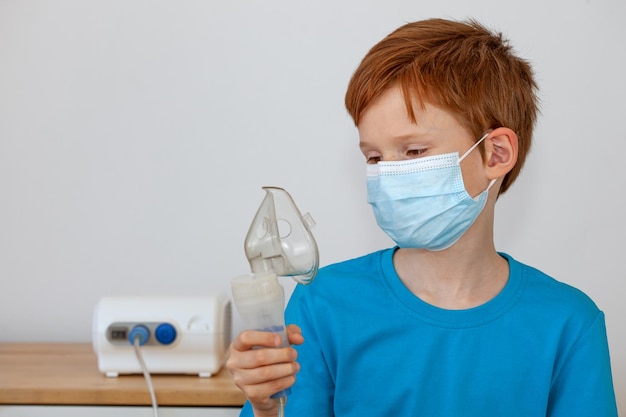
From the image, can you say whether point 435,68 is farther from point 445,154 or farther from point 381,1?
point 381,1

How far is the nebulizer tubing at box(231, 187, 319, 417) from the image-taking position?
0.84 metres

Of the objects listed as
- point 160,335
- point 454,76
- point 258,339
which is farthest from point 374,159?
point 160,335

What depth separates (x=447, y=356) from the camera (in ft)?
3.71

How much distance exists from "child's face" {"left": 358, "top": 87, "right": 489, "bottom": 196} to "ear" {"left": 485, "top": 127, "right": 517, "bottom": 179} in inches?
2.0

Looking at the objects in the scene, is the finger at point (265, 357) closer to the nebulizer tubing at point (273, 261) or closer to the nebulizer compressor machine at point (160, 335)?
the nebulizer tubing at point (273, 261)

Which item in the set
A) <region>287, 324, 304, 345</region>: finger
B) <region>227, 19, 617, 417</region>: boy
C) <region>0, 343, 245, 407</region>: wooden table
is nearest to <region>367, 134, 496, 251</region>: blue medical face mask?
<region>227, 19, 617, 417</region>: boy

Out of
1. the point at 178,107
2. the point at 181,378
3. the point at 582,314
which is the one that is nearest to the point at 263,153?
the point at 178,107

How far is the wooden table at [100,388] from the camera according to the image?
133cm

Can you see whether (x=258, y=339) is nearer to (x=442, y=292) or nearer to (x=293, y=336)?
(x=293, y=336)

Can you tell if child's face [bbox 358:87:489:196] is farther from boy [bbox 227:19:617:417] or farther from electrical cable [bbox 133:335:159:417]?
→ electrical cable [bbox 133:335:159:417]

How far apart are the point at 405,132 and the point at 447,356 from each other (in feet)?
1.17

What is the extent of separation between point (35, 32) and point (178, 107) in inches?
14.6

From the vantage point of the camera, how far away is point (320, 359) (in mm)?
1147

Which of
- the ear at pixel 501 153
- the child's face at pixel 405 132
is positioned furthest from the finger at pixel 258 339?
the ear at pixel 501 153
